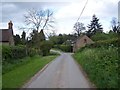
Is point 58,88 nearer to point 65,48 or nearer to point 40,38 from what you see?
point 40,38

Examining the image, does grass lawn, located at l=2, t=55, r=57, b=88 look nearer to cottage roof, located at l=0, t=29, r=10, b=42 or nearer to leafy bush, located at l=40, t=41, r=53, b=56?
cottage roof, located at l=0, t=29, r=10, b=42

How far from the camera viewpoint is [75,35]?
130625mm

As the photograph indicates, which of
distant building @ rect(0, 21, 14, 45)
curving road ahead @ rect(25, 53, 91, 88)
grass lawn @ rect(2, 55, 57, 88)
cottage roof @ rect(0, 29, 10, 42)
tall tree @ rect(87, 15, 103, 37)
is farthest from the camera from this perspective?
tall tree @ rect(87, 15, 103, 37)

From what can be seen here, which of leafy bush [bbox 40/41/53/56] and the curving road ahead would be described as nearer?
the curving road ahead

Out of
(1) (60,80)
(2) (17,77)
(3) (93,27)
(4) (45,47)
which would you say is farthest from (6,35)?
(3) (93,27)

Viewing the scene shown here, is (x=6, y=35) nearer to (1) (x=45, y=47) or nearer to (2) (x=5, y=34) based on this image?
(2) (x=5, y=34)

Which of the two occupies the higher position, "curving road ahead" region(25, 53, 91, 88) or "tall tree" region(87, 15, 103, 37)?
"tall tree" region(87, 15, 103, 37)

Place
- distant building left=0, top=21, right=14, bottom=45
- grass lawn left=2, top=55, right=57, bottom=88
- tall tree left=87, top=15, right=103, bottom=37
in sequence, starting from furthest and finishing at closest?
1. tall tree left=87, top=15, right=103, bottom=37
2. distant building left=0, top=21, right=14, bottom=45
3. grass lawn left=2, top=55, right=57, bottom=88

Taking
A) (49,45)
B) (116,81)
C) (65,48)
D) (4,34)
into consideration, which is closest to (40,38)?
(49,45)

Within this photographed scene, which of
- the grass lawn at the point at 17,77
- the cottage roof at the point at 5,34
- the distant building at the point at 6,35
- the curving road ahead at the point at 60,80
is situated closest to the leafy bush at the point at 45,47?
the distant building at the point at 6,35

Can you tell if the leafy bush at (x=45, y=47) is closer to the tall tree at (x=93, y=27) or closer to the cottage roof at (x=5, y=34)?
the cottage roof at (x=5, y=34)

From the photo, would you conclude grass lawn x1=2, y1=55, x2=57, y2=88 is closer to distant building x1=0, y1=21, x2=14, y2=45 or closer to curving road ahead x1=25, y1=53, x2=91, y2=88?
curving road ahead x1=25, y1=53, x2=91, y2=88

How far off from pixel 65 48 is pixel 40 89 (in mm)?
103720

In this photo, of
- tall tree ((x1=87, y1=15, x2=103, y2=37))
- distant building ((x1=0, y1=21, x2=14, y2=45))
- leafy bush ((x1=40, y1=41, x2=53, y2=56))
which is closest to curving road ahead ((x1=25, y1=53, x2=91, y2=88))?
distant building ((x1=0, y1=21, x2=14, y2=45))
